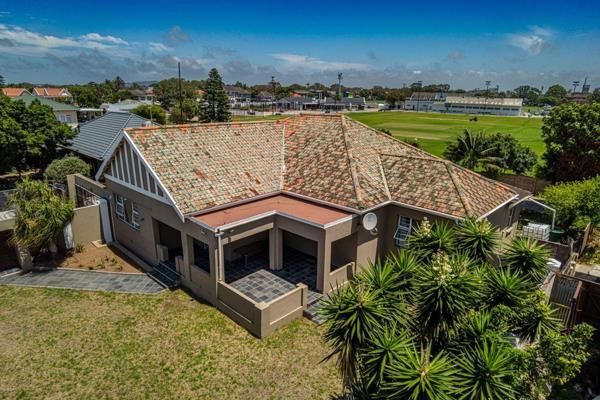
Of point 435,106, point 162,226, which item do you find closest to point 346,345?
point 162,226

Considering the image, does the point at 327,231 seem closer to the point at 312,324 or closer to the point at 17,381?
the point at 312,324

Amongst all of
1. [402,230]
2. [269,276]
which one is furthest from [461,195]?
[269,276]

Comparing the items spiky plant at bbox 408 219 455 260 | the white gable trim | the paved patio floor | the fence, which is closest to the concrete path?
the paved patio floor

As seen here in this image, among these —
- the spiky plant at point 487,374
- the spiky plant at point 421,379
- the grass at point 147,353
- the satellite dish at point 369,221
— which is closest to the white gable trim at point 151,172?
the grass at point 147,353

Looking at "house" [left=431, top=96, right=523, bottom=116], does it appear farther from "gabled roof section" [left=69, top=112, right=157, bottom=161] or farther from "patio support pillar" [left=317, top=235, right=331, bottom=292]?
"patio support pillar" [left=317, top=235, right=331, bottom=292]

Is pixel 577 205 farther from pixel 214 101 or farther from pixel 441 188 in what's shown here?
pixel 214 101
